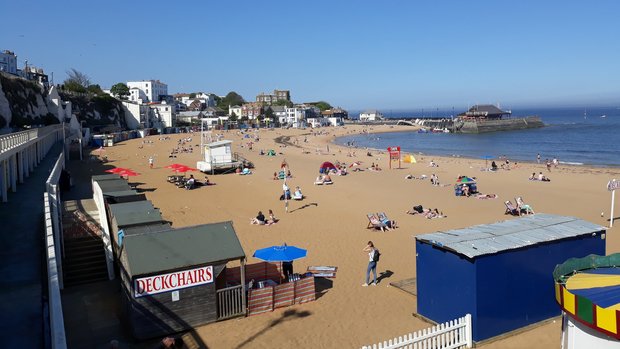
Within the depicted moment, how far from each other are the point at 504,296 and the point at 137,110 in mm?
89710

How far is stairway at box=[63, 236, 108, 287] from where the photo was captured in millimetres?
12100

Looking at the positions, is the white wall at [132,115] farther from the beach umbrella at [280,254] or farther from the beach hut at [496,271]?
the beach hut at [496,271]

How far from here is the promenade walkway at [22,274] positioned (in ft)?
22.4

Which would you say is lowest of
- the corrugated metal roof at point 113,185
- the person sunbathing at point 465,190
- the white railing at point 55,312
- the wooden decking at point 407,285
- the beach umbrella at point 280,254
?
A: the wooden decking at point 407,285

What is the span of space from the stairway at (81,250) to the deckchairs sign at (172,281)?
403 cm

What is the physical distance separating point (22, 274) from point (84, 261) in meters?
3.45

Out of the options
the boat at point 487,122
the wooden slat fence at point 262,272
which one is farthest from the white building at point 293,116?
the wooden slat fence at point 262,272

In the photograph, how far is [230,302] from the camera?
9.94m

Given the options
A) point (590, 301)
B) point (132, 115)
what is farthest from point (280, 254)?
point (132, 115)

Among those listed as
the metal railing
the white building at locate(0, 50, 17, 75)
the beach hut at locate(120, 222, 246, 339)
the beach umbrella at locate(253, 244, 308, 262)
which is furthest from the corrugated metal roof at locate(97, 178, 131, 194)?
the white building at locate(0, 50, 17, 75)

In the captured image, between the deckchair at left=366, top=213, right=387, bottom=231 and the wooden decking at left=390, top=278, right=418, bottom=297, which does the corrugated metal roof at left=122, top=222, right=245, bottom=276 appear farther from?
the deckchair at left=366, top=213, right=387, bottom=231

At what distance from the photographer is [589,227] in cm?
983

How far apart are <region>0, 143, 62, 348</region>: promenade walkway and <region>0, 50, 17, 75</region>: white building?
291 feet

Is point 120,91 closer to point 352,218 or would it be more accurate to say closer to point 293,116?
point 293,116
